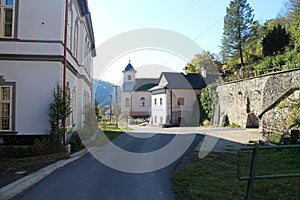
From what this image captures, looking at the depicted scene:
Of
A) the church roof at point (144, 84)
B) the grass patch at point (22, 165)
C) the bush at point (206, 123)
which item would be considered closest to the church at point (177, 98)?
the bush at point (206, 123)

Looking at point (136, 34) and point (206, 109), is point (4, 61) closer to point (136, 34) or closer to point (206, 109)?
point (136, 34)

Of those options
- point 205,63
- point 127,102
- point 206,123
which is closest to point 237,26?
point 206,123

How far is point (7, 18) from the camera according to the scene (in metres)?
10.8

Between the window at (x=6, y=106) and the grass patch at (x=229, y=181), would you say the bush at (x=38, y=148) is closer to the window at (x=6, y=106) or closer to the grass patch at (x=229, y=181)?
the window at (x=6, y=106)

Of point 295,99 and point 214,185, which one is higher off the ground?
point 295,99

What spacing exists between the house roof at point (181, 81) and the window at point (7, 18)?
97.0 ft

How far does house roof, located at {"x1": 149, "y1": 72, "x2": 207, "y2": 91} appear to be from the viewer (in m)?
40.3

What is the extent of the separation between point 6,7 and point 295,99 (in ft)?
39.9

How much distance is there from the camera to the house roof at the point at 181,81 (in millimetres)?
40312

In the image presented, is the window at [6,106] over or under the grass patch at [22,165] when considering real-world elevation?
over

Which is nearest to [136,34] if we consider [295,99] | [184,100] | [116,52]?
[116,52]

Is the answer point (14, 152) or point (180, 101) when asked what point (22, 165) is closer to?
point (14, 152)

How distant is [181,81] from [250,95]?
16561mm

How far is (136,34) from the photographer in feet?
57.4
